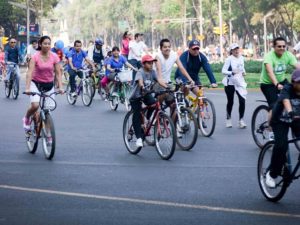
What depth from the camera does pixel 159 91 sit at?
543 inches

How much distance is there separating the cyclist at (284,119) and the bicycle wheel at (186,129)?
4731 mm

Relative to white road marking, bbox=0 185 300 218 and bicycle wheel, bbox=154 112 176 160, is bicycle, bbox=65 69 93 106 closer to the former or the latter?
bicycle wheel, bbox=154 112 176 160

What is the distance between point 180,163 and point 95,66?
15.0m

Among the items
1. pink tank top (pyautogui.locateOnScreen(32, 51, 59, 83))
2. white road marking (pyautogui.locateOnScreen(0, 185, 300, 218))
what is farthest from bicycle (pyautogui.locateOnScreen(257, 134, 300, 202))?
pink tank top (pyautogui.locateOnScreen(32, 51, 59, 83))

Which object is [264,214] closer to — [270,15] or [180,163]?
[180,163]

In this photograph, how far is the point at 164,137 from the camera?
1337 centimetres

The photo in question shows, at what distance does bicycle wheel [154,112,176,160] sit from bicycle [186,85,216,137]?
2839 mm

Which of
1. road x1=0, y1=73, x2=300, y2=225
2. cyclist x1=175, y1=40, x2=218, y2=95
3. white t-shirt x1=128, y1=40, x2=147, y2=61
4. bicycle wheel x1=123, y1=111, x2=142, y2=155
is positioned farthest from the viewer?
white t-shirt x1=128, y1=40, x2=147, y2=61

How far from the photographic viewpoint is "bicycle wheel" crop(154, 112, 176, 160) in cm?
1315

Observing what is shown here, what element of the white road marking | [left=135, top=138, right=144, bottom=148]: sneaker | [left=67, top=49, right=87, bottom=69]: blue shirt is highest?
[left=67, top=49, right=87, bottom=69]: blue shirt

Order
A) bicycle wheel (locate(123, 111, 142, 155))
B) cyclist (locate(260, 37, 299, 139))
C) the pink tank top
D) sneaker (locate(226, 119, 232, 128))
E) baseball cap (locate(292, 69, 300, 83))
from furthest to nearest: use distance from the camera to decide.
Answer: sneaker (locate(226, 119, 232, 128)) < bicycle wheel (locate(123, 111, 142, 155)) < cyclist (locate(260, 37, 299, 139)) < the pink tank top < baseball cap (locate(292, 69, 300, 83))

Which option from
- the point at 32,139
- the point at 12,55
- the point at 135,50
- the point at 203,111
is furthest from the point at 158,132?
the point at 12,55

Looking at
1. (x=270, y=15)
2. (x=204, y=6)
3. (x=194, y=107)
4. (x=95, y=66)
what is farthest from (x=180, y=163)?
(x=204, y=6)

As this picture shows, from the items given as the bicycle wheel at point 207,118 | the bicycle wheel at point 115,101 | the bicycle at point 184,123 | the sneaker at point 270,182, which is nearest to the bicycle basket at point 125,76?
the bicycle wheel at point 115,101
